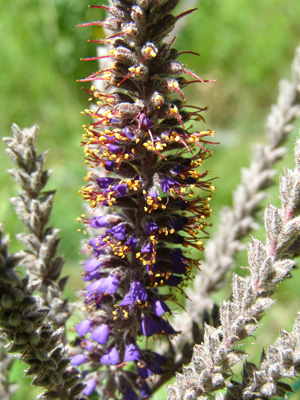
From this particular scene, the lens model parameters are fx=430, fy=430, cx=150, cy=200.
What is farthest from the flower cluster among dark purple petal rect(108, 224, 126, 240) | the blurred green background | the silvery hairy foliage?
the blurred green background

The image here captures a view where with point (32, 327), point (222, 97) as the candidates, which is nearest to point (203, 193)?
point (222, 97)

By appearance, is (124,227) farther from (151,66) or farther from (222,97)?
(222,97)

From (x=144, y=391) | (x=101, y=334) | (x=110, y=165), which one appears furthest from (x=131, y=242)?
(x=144, y=391)

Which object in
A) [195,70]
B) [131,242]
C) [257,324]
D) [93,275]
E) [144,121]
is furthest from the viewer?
[195,70]

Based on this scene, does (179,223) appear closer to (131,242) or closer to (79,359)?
(131,242)

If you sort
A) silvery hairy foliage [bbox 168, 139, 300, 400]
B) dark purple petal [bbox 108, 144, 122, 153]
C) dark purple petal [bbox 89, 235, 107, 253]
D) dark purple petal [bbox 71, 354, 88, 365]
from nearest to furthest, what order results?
silvery hairy foliage [bbox 168, 139, 300, 400], dark purple petal [bbox 108, 144, 122, 153], dark purple petal [bbox 89, 235, 107, 253], dark purple petal [bbox 71, 354, 88, 365]

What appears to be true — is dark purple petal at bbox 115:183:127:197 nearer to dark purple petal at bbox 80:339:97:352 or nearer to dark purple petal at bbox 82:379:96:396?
dark purple petal at bbox 80:339:97:352
